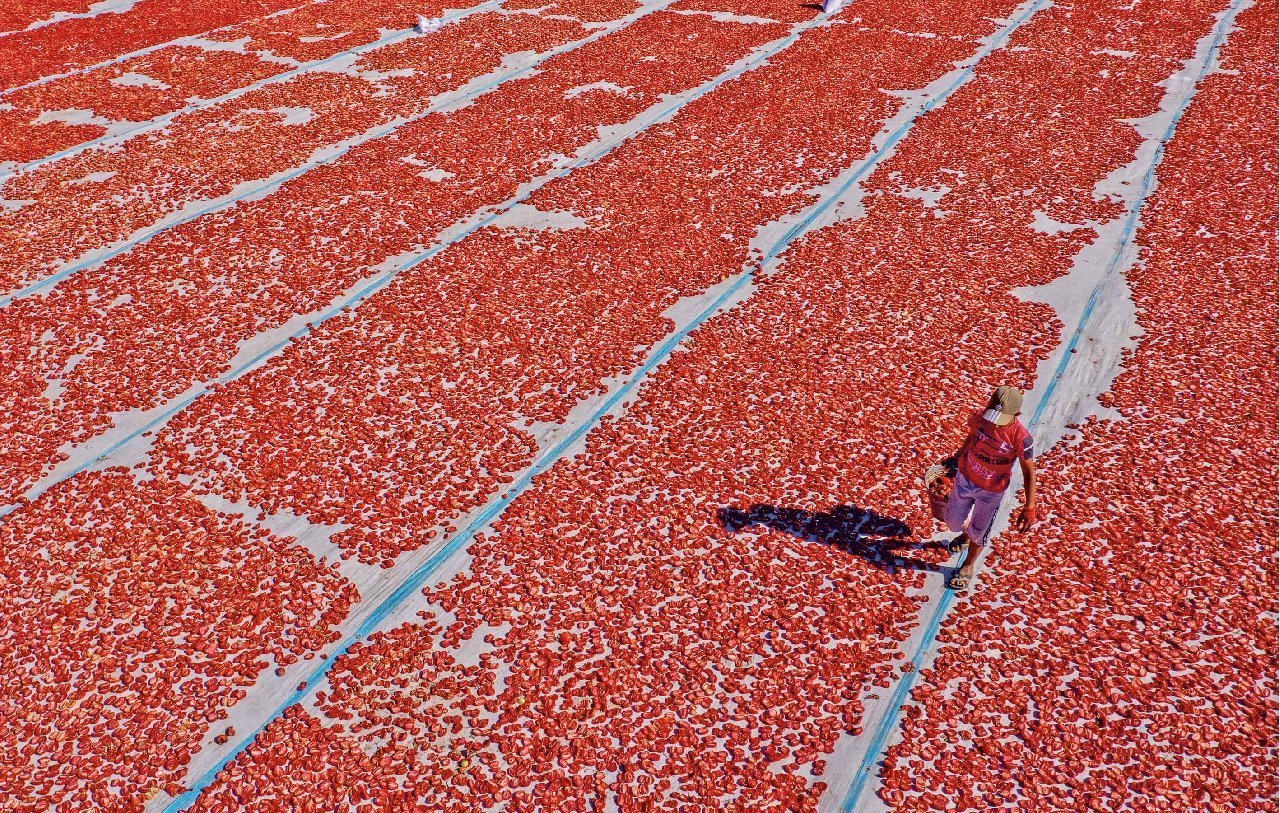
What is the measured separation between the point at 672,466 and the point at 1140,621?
149 inches

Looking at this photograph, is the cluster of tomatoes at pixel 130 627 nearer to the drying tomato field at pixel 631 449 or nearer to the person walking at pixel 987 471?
the drying tomato field at pixel 631 449

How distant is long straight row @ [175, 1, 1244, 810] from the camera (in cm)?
543

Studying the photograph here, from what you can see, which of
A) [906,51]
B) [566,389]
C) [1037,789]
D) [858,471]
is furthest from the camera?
[906,51]

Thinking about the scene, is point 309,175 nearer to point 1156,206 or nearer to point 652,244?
point 652,244

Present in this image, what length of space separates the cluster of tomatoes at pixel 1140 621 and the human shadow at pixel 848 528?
634mm

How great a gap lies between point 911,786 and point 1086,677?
1534 mm

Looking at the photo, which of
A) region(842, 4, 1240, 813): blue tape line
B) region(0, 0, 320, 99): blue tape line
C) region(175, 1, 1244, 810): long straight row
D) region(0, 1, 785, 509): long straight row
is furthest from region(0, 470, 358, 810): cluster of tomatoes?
region(0, 0, 320, 99): blue tape line

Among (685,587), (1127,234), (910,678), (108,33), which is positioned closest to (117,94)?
(108,33)

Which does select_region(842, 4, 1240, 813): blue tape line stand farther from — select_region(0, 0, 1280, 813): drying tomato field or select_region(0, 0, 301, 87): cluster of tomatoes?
select_region(0, 0, 301, 87): cluster of tomatoes

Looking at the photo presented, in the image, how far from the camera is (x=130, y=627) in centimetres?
627

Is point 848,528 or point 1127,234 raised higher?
point 1127,234

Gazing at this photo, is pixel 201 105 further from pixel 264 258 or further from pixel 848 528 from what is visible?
pixel 848 528

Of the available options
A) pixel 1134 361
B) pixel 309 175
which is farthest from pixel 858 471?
pixel 309 175

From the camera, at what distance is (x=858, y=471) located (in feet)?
25.1
